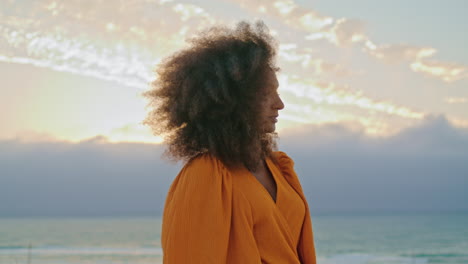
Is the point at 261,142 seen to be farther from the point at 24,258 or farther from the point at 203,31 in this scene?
the point at 24,258

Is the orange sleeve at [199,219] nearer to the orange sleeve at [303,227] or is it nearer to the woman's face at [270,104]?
the woman's face at [270,104]

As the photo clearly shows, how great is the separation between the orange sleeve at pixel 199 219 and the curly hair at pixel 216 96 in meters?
0.14

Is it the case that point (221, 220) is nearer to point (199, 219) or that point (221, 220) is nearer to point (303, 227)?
point (199, 219)

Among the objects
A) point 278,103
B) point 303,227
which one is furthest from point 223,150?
point 303,227

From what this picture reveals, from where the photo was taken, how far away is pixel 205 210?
2.32 metres

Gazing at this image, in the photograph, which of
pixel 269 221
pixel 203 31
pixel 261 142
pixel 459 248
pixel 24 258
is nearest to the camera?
pixel 269 221

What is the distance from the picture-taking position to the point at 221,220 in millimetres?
2332

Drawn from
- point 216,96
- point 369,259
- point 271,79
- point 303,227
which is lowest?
point 369,259

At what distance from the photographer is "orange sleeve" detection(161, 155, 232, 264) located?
7.52 ft

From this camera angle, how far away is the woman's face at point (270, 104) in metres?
2.60

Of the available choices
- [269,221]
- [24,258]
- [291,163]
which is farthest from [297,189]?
[24,258]

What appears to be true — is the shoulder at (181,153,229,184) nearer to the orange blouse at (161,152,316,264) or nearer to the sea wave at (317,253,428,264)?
the orange blouse at (161,152,316,264)

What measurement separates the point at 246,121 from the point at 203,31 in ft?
→ 1.51

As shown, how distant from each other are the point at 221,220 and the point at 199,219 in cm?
9
